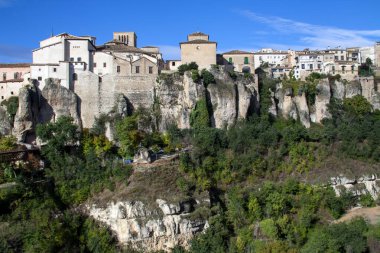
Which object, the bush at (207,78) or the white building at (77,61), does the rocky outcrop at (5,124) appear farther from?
the bush at (207,78)

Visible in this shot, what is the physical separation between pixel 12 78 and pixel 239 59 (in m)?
21.6

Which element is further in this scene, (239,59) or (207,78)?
(239,59)

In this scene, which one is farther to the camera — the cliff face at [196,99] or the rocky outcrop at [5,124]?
the cliff face at [196,99]

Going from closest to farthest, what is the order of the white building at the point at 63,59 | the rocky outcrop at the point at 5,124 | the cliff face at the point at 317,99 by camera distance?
the rocky outcrop at the point at 5,124
the white building at the point at 63,59
the cliff face at the point at 317,99

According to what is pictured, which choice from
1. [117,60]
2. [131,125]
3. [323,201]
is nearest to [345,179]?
[323,201]

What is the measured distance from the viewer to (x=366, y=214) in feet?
132

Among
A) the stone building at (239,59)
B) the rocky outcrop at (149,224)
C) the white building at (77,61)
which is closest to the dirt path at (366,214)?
the rocky outcrop at (149,224)

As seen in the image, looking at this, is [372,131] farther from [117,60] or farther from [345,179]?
[117,60]

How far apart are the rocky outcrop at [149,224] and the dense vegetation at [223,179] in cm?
77

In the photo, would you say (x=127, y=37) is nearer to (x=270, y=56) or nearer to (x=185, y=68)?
(x=185, y=68)

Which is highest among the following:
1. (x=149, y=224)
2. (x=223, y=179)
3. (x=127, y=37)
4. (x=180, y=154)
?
(x=127, y=37)

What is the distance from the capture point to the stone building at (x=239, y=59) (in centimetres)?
5431

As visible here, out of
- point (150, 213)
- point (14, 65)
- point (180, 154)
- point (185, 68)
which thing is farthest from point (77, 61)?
point (150, 213)

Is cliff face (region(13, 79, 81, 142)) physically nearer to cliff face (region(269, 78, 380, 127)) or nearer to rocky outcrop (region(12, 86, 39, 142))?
rocky outcrop (region(12, 86, 39, 142))
